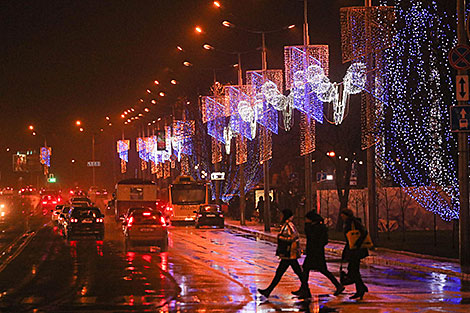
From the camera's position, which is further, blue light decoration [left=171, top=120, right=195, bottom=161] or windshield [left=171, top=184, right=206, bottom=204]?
blue light decoration [left=171, top=120, right=195, bottom=161]

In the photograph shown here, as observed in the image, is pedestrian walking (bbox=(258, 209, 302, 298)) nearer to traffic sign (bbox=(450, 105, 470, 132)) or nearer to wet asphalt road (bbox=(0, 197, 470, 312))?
wet asphalt road (bbox=(0, 197, 470, 312))

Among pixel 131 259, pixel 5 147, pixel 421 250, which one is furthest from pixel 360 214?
pixel 5 147

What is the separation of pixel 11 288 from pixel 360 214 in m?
25.7

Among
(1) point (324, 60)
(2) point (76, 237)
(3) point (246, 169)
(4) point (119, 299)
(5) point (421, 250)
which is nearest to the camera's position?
(4) point (119, 299)

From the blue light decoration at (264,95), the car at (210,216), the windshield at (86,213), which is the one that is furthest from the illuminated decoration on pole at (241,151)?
the windshield at (86,213)

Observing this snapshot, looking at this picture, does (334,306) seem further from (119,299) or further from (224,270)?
(224,270)

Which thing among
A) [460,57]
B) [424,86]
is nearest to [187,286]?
[460,57]

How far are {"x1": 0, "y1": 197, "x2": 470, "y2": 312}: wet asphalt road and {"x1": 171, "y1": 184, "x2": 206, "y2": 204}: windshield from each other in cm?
2644

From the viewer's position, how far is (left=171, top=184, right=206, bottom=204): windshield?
180ft

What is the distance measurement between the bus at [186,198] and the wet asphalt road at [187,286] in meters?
26.1

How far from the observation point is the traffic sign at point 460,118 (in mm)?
20359

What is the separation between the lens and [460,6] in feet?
69.2

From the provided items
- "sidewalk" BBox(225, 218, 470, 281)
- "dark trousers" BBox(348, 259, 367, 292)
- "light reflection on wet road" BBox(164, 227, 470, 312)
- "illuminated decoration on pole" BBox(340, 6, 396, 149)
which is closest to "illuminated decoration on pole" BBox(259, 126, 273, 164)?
"sidewalk" BBox(225, 218, 470, 281)

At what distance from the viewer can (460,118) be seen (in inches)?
802
